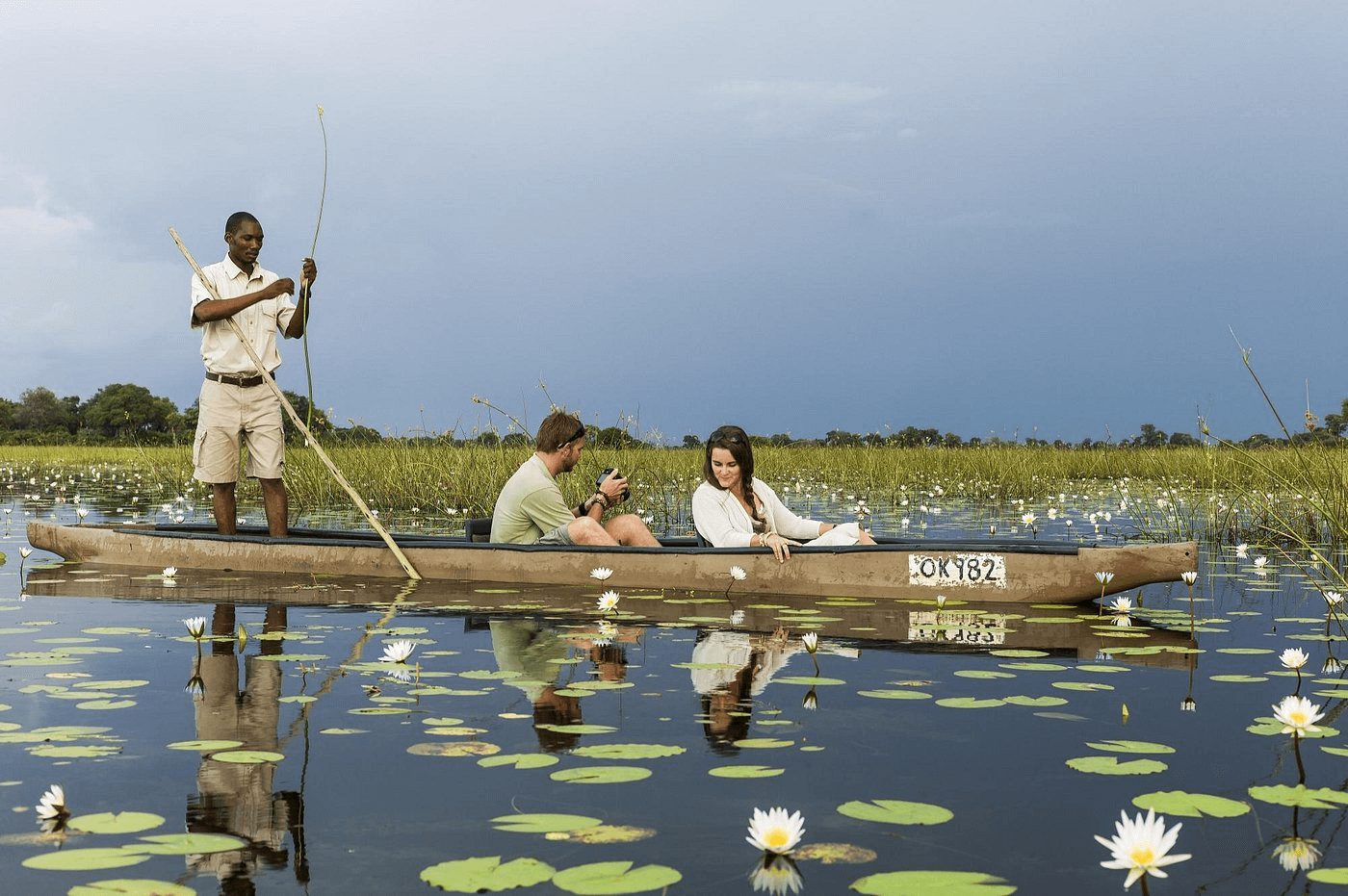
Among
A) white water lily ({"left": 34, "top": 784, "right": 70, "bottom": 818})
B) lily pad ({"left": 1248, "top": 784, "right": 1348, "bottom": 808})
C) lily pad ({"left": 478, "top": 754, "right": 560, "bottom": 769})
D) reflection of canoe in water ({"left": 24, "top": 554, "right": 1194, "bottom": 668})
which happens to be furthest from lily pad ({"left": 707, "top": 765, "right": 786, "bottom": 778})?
reflection of canoe in water ({"left": 24, "top": 554, "right": 1194, "bottom": 668})

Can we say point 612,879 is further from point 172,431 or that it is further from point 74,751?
point 172,431

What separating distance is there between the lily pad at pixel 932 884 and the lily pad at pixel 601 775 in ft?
2.72

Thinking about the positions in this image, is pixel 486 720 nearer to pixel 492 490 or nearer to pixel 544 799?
pixel 544 799

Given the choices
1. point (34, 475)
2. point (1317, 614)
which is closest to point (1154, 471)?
point (1317, 614)

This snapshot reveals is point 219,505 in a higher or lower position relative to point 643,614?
higher

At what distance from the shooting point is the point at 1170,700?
407 centimetres

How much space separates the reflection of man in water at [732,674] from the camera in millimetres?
3547

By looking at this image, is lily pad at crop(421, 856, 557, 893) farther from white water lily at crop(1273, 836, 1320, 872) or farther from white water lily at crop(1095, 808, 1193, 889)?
white water lily at crop(1273, 836, 1320, 872)

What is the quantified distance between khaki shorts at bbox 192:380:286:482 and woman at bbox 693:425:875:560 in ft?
10.8

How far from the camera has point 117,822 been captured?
2613 millimetres

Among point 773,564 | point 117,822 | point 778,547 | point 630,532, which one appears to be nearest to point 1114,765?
point 117,822

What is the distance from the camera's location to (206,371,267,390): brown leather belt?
8172 millimetres

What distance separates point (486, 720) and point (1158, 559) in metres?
Result: 4.14

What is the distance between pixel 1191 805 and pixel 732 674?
1.99 metres
